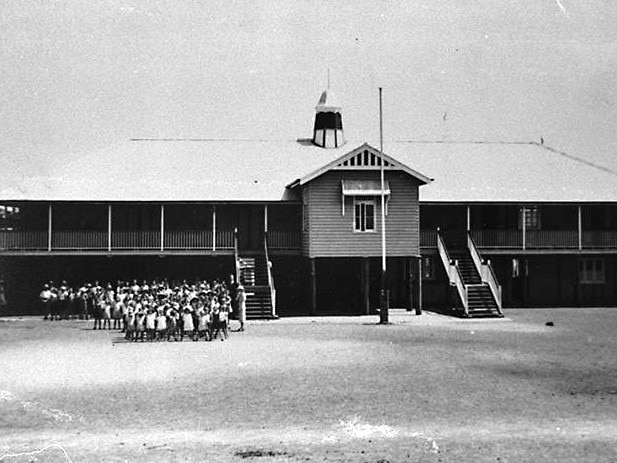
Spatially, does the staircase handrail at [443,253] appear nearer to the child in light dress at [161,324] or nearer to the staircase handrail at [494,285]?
the staircase handrail at [494,285]

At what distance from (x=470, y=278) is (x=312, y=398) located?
22.6 m

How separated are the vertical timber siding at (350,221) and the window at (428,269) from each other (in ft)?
21.7

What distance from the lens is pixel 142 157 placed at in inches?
1686

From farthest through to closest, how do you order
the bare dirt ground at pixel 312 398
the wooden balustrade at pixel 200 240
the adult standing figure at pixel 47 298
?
the wooden balustrade at pixel 200 240 → the adult standing figure at pixel 47 298 → the bare dirt ground at pixel 312 398

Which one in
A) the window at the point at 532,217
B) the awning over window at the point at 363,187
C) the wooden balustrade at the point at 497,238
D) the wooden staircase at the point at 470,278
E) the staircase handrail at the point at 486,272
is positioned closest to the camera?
the wooden staircase at the point at 470,278

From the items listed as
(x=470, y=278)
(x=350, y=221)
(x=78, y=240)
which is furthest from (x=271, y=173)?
(x=470, y=278)

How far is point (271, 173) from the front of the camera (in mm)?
41219

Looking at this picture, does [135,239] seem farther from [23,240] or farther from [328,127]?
[328,127]

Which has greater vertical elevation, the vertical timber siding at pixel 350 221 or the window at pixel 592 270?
the vertical timber siding at pixel 350 221

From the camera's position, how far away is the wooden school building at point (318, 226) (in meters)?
36.1

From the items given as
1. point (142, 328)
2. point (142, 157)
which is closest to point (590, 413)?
point (142, 328)

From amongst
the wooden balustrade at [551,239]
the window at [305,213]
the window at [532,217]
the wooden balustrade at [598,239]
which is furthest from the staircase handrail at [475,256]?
the window at [305,213]

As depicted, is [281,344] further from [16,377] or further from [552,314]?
[552,314]

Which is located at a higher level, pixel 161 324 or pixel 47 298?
pixel 47 298
